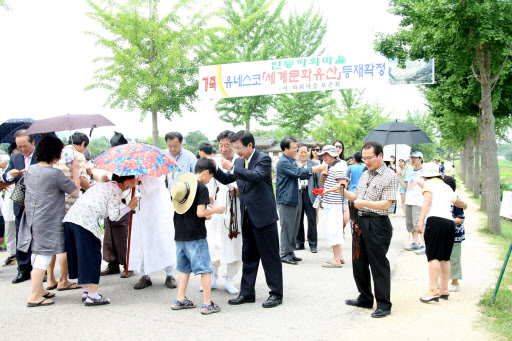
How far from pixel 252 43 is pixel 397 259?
51.3 feet

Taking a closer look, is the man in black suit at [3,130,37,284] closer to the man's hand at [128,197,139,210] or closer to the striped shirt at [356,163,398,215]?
the man's hand at [128,197,139,210]

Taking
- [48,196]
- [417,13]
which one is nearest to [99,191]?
[48,196]

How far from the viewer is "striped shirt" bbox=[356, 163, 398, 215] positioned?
4.60 metres

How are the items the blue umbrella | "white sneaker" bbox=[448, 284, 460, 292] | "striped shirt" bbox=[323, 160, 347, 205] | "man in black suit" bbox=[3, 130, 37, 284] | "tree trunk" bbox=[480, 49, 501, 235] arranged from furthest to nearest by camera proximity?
1. "tree trunk" bbox=[480, 49, 501, 235]
2. the blue umbrella
3. "striped shirt" bbox=[323, 160, 347, 205]
4. "man in black suit" bbox=[3, 130, 37, 284]
5. "white sneaker" bbox=[448, 284, 460, 292]

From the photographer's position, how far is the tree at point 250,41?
20484 mm

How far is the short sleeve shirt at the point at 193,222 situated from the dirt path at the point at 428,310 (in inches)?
74.0

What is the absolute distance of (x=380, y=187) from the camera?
15.3ft

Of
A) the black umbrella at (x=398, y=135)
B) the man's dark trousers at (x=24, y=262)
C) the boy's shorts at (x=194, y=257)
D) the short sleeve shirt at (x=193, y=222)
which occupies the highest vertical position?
the black umbrella at (x=398, y=135)

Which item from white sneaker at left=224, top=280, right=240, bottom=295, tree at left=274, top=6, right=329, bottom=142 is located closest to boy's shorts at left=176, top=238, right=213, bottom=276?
white sneaker at left=224, top=280, right=240, bottom=295

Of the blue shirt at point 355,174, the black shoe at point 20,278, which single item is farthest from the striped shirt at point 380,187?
the black shoe at point 20,278

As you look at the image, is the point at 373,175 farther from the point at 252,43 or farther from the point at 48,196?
the point at 252,43

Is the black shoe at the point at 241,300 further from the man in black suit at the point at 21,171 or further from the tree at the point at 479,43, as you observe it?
the tree at the point at 479,43

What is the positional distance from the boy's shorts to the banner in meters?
8.42

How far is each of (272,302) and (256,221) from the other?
0.96 metres
